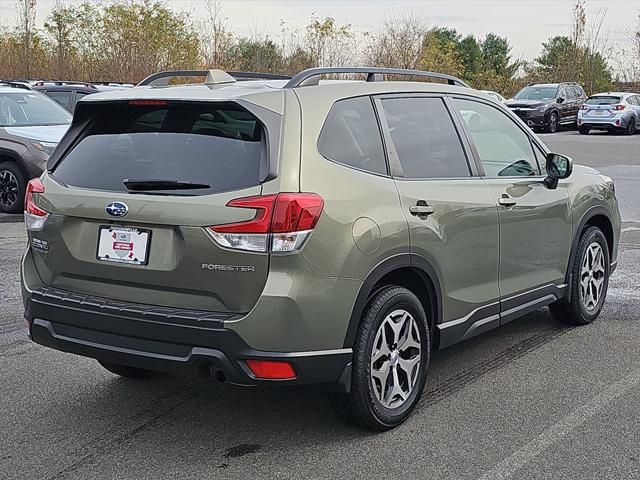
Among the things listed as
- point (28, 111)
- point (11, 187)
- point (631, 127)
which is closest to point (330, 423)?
point (11, 187)

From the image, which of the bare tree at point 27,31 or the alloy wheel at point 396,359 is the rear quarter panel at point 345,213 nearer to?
the alloy wheel at point 396,359

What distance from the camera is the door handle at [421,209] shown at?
4.45 meters

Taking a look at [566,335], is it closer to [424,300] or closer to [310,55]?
[424,300]

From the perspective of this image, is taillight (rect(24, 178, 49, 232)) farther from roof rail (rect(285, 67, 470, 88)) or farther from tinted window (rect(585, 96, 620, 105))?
tinted window (rect(585, 96, 620, 105))

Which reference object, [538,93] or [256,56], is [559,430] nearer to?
[256,56]

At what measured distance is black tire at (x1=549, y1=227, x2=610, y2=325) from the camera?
6.09 meters

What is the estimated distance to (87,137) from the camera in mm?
4477

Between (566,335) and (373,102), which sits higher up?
(373,102)

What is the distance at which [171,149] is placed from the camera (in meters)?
4.11

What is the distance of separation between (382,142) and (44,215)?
170cm

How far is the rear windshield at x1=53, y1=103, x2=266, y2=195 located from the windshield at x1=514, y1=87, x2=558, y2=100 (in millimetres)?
30291

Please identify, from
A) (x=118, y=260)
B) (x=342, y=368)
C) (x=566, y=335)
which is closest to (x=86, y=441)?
(x=118, y=260)

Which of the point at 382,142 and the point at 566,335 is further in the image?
the point at 566,335

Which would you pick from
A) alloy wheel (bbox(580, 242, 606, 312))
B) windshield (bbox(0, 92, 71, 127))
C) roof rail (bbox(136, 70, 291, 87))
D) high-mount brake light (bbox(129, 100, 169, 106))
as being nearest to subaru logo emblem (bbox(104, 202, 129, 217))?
high-mount brake light (bbox(129, 100, 169, 106))
